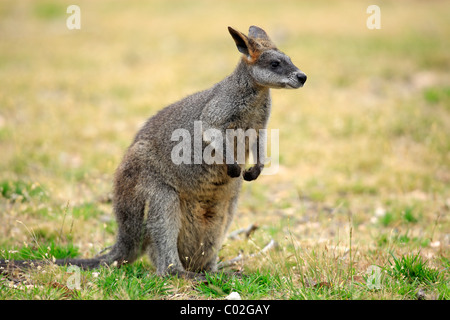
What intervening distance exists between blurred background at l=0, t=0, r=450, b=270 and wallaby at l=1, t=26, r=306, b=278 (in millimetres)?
645

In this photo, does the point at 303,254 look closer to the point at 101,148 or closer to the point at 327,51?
the point at 101,148

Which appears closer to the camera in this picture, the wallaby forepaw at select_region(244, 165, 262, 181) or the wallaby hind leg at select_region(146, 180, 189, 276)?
the wallaby hind leg at select_region(146, 180, 189, 276)

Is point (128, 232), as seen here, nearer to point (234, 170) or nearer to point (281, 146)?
point (234, 170)

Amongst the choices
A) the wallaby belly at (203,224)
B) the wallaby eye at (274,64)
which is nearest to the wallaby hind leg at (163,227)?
the wallaby belly at (203,224)

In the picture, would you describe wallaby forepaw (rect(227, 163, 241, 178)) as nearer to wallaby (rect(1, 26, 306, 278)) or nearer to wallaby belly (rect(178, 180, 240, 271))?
wallaby (rect(1, 26, 306, 278))

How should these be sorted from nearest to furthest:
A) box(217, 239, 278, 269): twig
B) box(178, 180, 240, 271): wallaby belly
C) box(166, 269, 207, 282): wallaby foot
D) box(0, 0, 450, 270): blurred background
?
box(166, 269, 207, 282): wallaby foot < box(178, 180, 240, 271): wallaby belly < box(217, 239, 278, 269): twig < box(0, 0, 450, 270): blurred background

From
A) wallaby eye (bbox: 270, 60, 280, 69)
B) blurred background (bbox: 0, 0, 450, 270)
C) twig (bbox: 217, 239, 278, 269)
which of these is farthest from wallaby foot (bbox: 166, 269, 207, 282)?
wallaby eye (bbox: 270, 60, 280, 69)

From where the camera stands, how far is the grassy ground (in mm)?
3900

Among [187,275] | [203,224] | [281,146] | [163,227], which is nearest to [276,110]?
[281,146]

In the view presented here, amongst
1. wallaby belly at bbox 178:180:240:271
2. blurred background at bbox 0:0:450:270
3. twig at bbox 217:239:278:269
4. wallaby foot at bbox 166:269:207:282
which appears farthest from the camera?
blurred background at bbox 0:0:450:270

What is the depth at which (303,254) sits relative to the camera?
4.19 m
